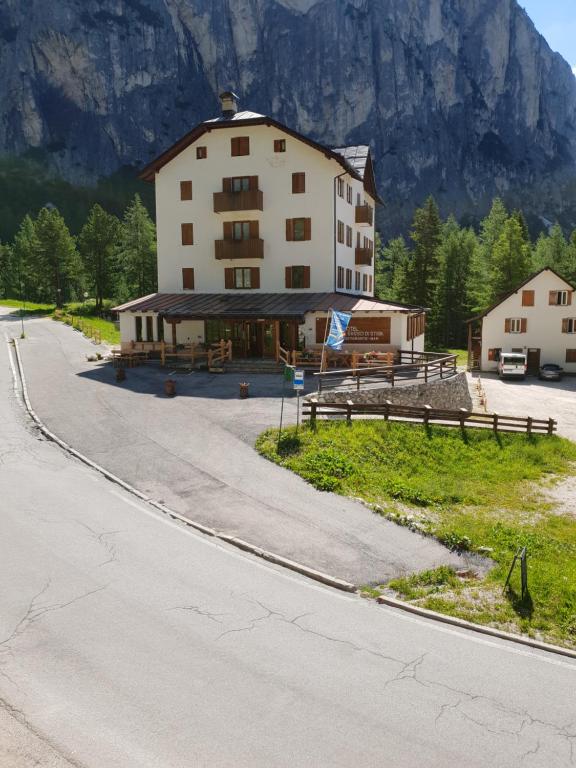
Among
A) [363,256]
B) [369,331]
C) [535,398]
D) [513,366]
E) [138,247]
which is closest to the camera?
[369,331]

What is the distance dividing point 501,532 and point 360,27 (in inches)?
6517

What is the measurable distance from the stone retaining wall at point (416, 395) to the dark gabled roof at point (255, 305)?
686 centimetres

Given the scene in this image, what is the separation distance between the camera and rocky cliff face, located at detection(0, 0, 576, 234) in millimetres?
150000

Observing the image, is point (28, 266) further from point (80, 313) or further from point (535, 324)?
point (535, 324)

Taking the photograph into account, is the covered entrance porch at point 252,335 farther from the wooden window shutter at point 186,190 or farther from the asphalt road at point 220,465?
the wooden window shutter at point 186,190

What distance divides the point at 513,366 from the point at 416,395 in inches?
978

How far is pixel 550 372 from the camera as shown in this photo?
160 ft

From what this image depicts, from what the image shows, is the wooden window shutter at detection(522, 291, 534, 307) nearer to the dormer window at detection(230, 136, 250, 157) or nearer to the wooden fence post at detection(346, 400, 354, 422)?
the dormer window at detection(230, 136, 250, 157)

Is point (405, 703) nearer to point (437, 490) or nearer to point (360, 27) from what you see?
point (437, 490)

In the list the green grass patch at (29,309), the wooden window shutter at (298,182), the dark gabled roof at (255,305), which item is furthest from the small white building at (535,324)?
the green grass patch at (29,309)

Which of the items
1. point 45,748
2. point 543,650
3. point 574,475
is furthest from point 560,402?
point 45,748

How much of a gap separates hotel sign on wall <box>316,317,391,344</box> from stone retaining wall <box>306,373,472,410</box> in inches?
242

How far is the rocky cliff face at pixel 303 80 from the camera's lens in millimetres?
150000

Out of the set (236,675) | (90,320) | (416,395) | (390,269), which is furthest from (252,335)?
(390,269)
